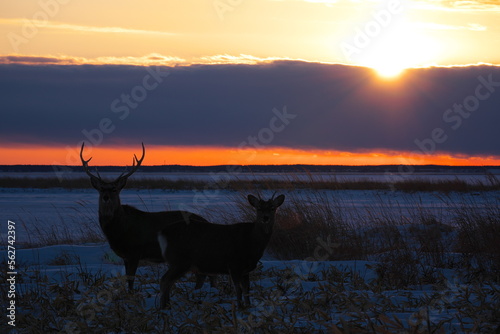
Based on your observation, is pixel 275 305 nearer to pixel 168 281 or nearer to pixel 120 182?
pixel 168 281

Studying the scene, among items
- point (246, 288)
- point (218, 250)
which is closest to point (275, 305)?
point (246, 288)

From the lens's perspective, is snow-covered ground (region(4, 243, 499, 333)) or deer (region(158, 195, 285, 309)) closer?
snow-covered ground (region(4, 243, 499, 333))

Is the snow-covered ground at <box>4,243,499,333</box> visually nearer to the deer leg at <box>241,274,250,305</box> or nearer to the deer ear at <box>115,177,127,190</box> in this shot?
the deer leg at <box>241,274,250,305</box>

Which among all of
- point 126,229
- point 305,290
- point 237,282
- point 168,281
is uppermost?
point 126,229

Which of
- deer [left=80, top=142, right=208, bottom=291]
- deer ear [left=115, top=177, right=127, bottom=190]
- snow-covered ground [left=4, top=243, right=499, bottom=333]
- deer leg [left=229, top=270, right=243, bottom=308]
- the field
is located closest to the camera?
snow-covered ground [left=4, top=243, right=499, bottom=333]

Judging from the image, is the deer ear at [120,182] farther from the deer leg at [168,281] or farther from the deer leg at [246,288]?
the deer leg at [246,288]

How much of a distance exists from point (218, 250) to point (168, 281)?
0.59 meters

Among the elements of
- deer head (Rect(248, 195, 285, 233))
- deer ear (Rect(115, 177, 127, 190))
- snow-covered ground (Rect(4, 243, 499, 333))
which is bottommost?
snow-covered ground (Rect(4, 243, 499, 333))

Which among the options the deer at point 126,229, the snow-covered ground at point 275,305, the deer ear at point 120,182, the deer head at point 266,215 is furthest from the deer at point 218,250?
the deer ear at point 120,182

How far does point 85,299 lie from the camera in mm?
6203

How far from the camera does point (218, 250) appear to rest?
20.6 ft

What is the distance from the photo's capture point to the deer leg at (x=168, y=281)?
6.07 meters

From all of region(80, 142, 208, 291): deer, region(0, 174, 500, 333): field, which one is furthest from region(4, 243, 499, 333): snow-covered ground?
region(80, 142, 208, 291): deer

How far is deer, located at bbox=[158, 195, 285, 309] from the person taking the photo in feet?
20.4
